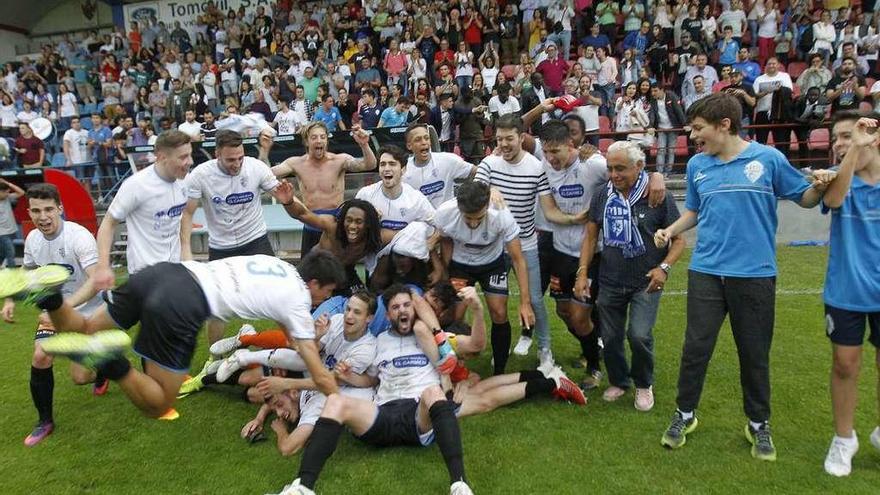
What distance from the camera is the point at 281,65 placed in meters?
16.4

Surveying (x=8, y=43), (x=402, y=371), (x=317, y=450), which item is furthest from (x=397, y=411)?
(x=8, y=43)

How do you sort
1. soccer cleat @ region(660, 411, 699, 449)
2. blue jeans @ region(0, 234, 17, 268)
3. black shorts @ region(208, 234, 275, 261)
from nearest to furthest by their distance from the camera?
soccer cleat @ region(660, 411, 699, 449)
black shorts @ region(208, 234, 275, 261)
blue jeans @ region(0, 234, 17, 268)

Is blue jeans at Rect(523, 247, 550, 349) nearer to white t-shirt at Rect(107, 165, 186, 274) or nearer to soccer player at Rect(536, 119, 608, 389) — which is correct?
soccer player at Rect(536, 119, 608, 389)

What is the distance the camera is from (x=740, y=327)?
11.8ft

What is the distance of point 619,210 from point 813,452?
184cm

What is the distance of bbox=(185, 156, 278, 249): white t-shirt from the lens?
17.3 ft

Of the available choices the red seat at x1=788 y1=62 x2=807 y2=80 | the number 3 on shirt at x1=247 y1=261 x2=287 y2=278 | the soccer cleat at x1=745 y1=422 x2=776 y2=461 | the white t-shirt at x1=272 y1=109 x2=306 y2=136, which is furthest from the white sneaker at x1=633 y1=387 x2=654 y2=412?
the red seat at x1=788 y1=62 x2=807 y2=80

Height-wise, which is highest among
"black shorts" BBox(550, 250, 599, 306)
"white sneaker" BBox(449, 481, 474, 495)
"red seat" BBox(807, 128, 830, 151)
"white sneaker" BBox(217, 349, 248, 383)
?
"red seat" BBox(807, 128, 830, 151)

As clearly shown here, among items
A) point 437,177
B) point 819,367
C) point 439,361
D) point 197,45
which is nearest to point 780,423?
point 819,367

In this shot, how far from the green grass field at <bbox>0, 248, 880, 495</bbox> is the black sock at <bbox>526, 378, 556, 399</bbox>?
142 millimetres

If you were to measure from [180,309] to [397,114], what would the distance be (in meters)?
8.57

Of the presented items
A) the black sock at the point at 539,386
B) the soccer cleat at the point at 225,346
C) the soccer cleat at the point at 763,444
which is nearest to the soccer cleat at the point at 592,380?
the black sock at the point at 539,386

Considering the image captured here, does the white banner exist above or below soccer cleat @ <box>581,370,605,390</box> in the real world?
above

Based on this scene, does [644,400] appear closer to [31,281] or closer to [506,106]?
[31,281]
